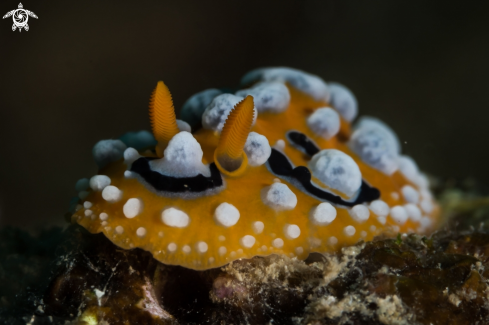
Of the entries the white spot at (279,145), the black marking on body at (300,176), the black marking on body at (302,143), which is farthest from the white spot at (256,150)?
the black marking on body at (302,143)

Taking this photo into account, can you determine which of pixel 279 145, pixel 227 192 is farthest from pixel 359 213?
pixel 227 192

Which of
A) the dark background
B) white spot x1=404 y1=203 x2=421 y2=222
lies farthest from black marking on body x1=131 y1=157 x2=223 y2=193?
the dark background

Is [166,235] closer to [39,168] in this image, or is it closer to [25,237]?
[25,237]

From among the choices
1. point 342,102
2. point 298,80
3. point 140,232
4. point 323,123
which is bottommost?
point 140,232

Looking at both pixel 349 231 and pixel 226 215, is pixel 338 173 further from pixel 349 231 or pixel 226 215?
pixel 226 215

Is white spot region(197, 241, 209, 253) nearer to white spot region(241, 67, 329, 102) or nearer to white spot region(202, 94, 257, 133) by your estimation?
white spot region(202, 94, 257, 133)

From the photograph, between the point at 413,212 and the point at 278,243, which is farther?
the point at 413,212

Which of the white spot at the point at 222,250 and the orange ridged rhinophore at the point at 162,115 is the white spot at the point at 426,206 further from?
the orange ridged rhinophore at the point at 162,115
